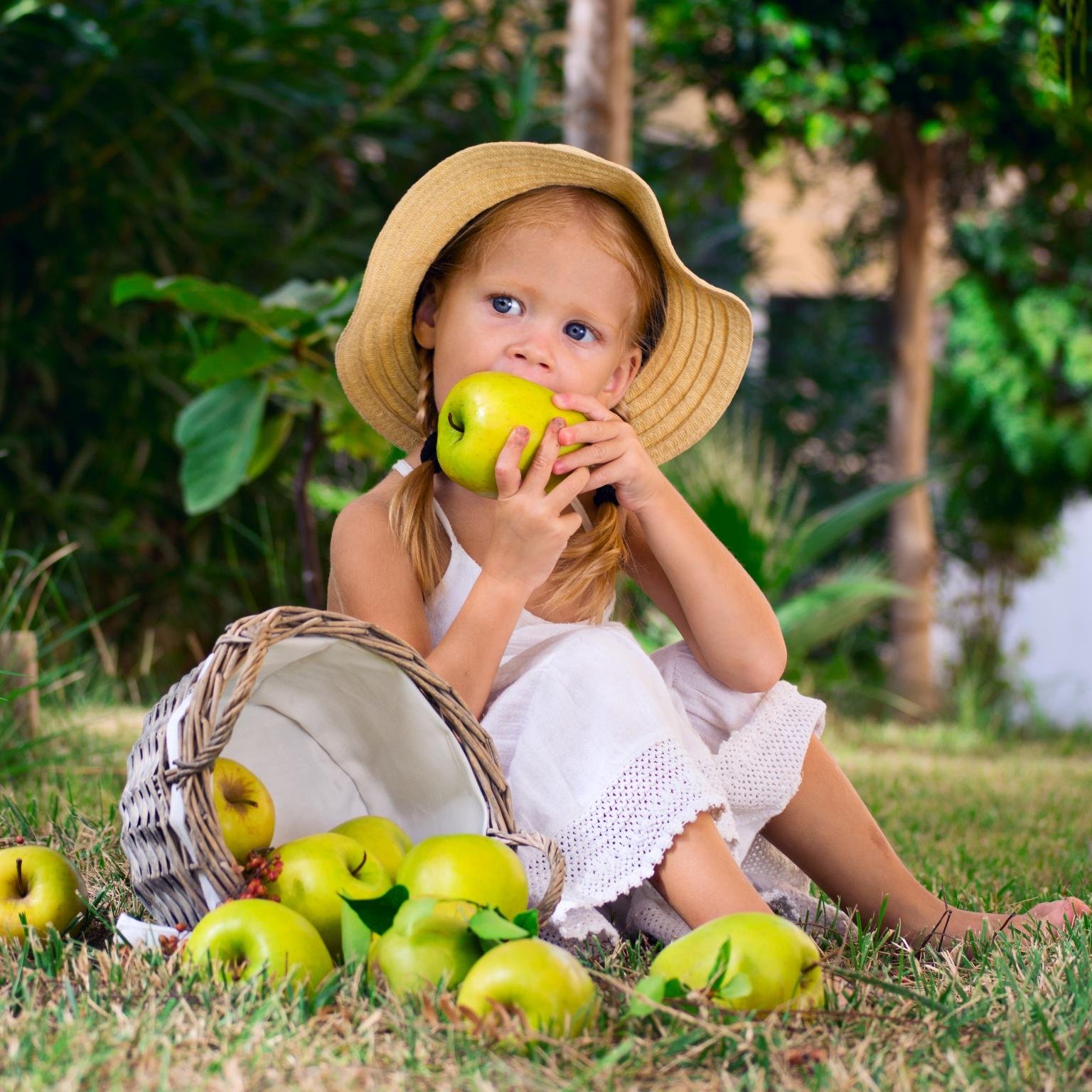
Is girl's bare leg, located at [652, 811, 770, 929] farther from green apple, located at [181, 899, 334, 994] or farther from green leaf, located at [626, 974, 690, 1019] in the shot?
green apple, located at [181, 899, 334, 994]

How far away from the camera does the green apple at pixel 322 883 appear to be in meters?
1.26

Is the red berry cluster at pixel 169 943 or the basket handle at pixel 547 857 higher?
the basket handle at pixel 547 857

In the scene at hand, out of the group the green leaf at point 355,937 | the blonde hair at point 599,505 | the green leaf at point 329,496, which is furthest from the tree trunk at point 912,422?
the green leaf at point 355,937

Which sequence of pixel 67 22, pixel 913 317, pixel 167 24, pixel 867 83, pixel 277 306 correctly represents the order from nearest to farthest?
pixel 277 306 → pixel 67 22 → pixel 167 24 → pixel 867 83 → pixel 913 317

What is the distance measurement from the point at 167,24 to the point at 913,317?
10.3 ft

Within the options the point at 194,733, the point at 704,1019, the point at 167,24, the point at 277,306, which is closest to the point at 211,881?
the point at 194,733

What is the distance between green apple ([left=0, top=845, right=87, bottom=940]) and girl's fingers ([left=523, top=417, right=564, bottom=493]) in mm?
705

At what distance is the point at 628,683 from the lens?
4.86ft

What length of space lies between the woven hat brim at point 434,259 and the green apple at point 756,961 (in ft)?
3.28

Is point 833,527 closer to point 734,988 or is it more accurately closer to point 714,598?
point 714,598

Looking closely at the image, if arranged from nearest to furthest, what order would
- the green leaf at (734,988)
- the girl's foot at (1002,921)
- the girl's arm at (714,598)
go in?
the green leaf at (734,988) < the girl's foot at (1002,921) < the girl's arm at (714,598)

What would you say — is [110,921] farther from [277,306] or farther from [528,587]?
[277,306]

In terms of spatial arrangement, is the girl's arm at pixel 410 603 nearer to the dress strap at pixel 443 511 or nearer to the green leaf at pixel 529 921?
the dress strap at pixel 443 511

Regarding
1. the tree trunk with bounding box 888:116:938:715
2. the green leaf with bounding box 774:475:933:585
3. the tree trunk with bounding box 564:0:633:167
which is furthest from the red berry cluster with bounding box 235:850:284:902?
the tree trunk with bounding box 888:116:938:715
